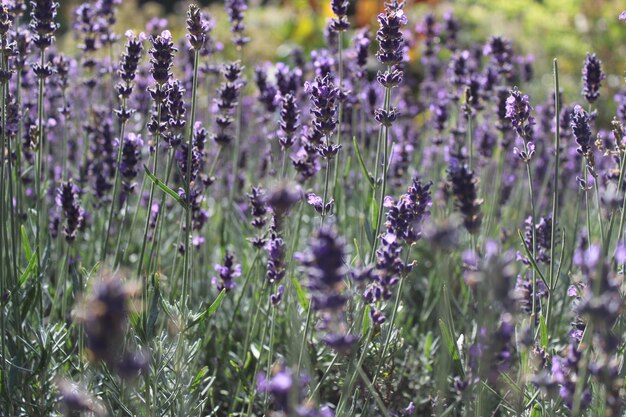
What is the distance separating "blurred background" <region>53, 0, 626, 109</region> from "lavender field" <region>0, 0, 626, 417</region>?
5006 mm

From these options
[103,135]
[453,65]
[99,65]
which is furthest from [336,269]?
[99,65]

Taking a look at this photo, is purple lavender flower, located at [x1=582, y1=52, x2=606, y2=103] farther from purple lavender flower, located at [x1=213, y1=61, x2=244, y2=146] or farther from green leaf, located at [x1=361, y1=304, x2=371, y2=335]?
purple lavender flower, located at [x1=213, y1=61, x2=244, y2=146]

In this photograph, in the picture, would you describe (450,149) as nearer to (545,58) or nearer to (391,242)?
(391,242)

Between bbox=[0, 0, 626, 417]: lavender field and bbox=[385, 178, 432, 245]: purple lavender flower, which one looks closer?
bbox=[0, 0, 626, 417]: lavender field

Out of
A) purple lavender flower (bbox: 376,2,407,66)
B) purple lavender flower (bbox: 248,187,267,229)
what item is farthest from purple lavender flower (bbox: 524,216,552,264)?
purple lavender flower (bbox: 248,187,267,229)

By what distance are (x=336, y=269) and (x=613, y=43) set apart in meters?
9.95

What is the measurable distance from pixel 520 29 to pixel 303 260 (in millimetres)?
10183

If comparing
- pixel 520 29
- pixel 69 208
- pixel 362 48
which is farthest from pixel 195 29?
pixel 520 29

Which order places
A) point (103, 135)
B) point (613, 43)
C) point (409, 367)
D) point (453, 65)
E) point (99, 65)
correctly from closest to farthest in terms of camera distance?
point (409, 367)
point (103, 135)
point (453, 65)
point (99, 65)
point (613, 43)

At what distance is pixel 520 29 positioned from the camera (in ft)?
36.3

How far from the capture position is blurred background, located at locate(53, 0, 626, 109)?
389 inches

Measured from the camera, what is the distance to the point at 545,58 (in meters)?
10.5

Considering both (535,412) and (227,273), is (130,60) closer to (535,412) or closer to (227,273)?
(227,273)

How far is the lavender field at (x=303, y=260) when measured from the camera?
1.76 metres
